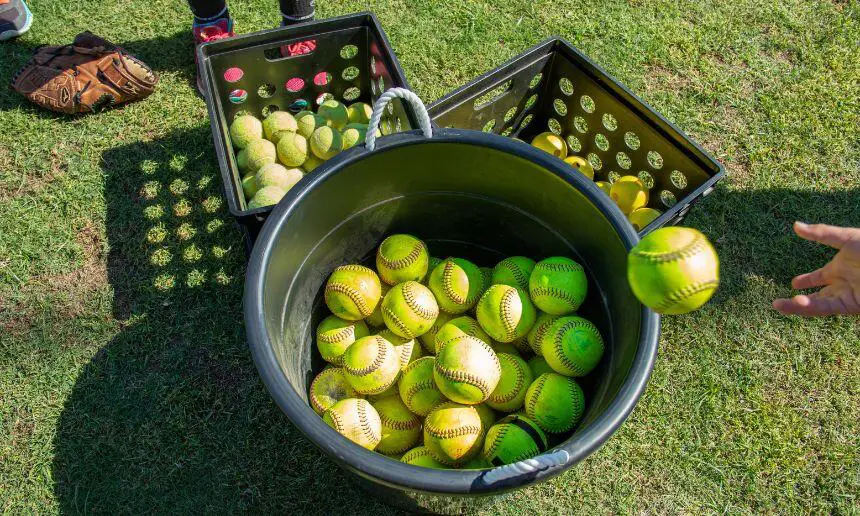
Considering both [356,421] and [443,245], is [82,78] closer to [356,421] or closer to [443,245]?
[443,245]

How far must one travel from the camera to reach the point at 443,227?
103 inches

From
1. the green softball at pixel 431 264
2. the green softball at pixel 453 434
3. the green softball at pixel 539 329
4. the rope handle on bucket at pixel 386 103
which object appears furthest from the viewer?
the green softball at pixel 431 264

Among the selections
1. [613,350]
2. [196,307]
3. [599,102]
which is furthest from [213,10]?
[613,350]

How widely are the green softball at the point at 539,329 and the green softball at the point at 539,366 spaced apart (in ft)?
0.09

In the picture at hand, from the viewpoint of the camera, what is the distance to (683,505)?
2.46 meters

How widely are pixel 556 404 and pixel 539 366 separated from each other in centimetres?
31

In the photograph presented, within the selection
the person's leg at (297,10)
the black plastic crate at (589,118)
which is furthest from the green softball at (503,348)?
the person's leg at (297,10)

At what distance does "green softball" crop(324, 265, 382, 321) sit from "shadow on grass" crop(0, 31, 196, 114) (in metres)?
1.88

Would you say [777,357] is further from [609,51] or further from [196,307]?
[196,307]

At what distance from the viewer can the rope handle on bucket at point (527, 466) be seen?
149 centimetres

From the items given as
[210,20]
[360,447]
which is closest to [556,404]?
[360,447]

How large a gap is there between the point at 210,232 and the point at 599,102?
194 cm

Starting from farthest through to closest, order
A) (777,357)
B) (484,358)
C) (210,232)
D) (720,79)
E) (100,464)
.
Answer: (720,79) < (210,232) < (777,357) < (100,464) < (484,358)

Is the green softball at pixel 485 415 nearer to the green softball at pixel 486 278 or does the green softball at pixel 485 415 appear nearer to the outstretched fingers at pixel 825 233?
the green softball at pixel 486 278
